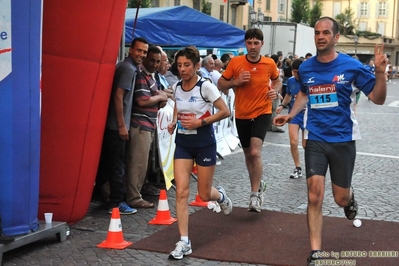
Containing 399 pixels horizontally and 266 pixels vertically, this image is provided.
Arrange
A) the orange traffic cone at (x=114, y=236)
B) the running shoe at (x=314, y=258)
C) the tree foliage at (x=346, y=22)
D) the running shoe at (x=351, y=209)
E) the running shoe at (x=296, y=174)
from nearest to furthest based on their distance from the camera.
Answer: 1. the running shoe at (x=314, y=258)
2. the orange traffic cone at (x=114, y=236)
3. the running shoe at (x=351, y=209)
4. the running shoe at (x=296, y=174)
5. the tree foliage at (x=346, y=22)

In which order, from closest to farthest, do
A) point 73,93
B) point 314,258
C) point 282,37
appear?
1. point 314,258
2. point 73,93
3. point 282,37

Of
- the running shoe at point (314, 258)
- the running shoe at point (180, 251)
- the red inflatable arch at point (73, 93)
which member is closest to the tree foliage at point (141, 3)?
the red inflatable arch at point (73, 93)

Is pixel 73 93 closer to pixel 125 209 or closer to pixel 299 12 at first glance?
pixel 125 209

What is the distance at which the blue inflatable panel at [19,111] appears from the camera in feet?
18.5

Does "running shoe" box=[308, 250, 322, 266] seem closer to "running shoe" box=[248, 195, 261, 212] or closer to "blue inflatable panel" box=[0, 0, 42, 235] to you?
"running shoe" box=[248, 195, 261, 212]

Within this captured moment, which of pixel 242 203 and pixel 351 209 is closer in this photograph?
pixel 351 209

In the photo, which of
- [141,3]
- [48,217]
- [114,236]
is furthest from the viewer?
[141,3]

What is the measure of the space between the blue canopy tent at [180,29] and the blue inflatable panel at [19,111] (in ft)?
18.5

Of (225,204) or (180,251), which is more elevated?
(225,204)

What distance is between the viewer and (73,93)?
6.71 m

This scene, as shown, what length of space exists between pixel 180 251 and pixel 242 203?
8.60 ft

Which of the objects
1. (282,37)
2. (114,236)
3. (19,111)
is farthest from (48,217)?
(282,37)

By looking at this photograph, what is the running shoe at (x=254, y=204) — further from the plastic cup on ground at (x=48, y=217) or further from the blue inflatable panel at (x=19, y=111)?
the blue inflatable panel at (x=19, y=111)

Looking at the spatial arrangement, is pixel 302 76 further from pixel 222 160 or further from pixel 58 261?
pixel 222 160
